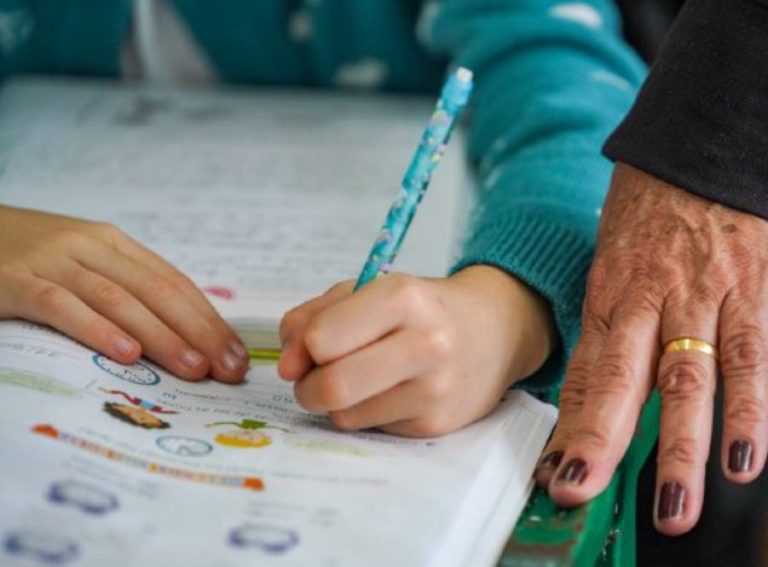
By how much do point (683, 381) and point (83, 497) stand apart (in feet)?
0.96

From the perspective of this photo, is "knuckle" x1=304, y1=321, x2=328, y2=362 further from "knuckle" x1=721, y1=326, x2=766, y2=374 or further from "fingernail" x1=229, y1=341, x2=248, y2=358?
"knuckle" x1=721, y1=326, x2=766, y2=374

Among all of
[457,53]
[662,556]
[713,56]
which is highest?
[713,56]

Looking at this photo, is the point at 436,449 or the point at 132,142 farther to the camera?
the point at 132,142

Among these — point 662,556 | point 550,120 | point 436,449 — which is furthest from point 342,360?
point 550,120

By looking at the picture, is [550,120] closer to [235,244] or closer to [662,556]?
[235,244]

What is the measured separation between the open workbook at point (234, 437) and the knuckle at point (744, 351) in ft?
0.30

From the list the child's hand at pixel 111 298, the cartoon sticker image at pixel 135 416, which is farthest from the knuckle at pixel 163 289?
the cartoon sticker image at pixel 135 416

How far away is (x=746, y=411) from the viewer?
0.59 metres

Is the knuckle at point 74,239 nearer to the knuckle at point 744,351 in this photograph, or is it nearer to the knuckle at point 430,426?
the knuckle at point 430,426

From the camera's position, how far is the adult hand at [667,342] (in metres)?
0.57

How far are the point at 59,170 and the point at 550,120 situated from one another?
0.38m

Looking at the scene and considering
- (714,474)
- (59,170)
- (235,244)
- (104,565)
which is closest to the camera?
(104,565)

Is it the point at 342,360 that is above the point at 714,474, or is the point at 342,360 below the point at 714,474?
above

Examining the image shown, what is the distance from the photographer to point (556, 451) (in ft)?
1.90
